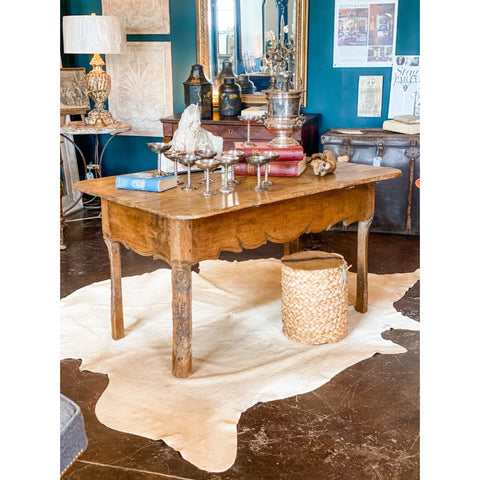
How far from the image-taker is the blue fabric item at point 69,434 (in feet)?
3.91

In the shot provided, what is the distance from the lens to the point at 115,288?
321 cm

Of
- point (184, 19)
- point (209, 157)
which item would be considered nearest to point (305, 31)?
point (184, 19)

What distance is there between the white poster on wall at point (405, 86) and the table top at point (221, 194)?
7.38 ft

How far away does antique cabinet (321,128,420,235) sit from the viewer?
16.6 feet

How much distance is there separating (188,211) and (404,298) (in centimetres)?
187

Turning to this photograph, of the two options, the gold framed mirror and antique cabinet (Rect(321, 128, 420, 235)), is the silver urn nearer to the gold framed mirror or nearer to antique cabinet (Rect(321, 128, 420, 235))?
antique cabinet (Rect(321, 128, 420, 235))

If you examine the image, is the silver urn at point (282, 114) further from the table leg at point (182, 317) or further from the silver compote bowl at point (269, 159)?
the table leg at point (182, 317)

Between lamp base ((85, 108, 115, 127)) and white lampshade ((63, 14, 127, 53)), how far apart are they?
0.52 metres

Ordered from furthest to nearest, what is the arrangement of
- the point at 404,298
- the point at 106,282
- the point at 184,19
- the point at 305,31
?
the point at 184,19, the point at 305,31, the point at 106,282, the point at 404,298

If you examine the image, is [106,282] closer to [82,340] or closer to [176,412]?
[82,340]

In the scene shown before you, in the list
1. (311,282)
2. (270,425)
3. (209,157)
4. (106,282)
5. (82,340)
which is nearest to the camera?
(270,425)

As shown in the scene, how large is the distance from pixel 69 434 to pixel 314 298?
2018 mm

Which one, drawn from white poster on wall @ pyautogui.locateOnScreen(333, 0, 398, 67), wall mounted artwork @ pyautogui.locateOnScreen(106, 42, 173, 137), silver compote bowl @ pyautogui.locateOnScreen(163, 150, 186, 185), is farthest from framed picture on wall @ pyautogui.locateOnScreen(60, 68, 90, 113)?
silver compote bowl @ pyautogui.locateOnScreen(163, 150, 186, 185)

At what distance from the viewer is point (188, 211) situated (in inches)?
98.7
